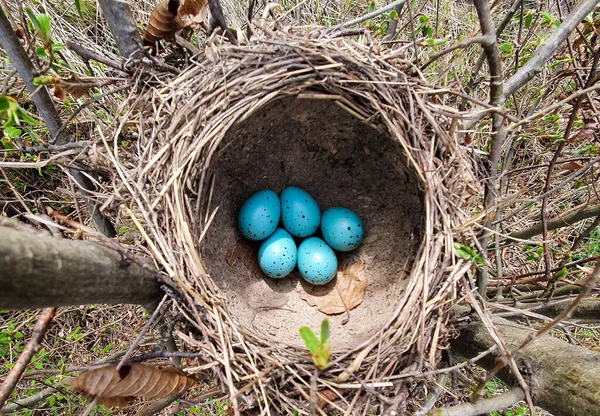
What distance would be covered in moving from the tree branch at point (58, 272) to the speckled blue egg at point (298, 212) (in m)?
1.02

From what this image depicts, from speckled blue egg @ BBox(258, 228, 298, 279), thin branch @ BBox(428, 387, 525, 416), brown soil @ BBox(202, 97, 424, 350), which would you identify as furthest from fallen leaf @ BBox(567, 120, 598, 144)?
speckled blue egg @ BBox(258, 228, 298, 279)

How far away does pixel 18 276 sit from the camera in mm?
679

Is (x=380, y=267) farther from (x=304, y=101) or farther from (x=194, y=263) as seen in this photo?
(x=194, y=263)

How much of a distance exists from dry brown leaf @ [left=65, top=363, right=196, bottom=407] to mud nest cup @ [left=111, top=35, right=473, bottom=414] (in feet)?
0.26

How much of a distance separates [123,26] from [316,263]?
4.14 feet

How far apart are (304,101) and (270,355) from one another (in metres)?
1.04

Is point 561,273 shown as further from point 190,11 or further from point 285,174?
point 190,11

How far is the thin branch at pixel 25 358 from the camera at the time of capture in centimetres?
77

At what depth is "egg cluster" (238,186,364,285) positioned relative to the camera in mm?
1937

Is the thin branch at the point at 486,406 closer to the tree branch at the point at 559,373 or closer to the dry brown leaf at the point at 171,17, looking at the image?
the tree branch at the point at 559,373

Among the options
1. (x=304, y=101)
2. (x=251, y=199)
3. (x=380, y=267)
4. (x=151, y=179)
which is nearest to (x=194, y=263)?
(x=151, y=179)

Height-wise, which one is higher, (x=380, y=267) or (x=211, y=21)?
(x=211, y=21)

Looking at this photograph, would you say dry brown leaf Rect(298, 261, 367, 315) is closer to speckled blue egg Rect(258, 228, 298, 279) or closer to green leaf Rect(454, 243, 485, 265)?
speckled blue egg Rect(258, 228, 298, 279)

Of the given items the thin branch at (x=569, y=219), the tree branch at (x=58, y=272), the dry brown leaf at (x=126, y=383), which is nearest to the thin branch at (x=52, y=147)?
the tree branch at (x=58, y=272)
